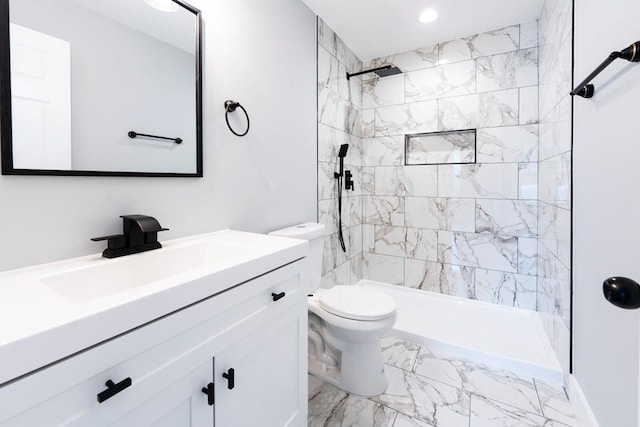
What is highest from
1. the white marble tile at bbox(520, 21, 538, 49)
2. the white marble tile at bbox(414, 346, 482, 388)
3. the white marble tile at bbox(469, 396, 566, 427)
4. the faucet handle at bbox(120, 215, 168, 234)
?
the white marble tile at bbox(520, 21, 538, 49)

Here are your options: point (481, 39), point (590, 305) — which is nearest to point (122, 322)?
point (590, 305)

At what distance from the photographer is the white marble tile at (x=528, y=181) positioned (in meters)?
2.35

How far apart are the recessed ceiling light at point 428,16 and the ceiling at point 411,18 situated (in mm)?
31

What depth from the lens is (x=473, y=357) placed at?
6.36 feet

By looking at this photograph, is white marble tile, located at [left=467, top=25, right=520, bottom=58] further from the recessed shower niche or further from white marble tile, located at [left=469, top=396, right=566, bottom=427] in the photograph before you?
white marble tile, located at [left=469, top=396, right=566, bottom=427]

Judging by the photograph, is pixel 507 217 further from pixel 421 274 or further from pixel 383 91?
pixel 383 91

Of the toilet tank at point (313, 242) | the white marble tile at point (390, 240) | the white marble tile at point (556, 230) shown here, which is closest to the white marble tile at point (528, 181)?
the white marble tile at point (556, 230)

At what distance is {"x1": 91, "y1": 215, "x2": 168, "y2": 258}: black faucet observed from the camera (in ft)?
3.39

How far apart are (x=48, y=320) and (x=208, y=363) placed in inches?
15.5

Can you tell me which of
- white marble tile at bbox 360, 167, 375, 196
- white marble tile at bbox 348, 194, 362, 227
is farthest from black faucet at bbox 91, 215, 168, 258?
white marble tile at bbox 360, 167, 375, 196

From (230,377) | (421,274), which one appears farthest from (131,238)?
(421,274)

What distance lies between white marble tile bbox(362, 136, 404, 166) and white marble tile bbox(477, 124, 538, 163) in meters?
0.68

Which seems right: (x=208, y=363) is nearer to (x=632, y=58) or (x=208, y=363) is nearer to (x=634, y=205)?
(x=634, y=205)

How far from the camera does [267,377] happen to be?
40.3 inches
